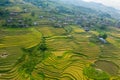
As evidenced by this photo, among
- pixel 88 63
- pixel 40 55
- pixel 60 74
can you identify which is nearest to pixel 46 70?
pixel 60 74

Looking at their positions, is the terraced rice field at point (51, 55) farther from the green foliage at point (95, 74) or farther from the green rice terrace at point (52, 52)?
the green foliage at point (95, 74)

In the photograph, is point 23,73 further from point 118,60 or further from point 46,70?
point 118,60

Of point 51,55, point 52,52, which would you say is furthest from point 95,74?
point 52,52

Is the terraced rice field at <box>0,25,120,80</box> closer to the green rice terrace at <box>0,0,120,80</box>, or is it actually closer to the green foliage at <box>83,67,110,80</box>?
the green rice terrace at <box>0,0,120,80</box>

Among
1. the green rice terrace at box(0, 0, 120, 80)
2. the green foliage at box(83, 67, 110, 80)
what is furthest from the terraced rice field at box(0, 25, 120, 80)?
the green foliage at box(83, 67, 110, 80)

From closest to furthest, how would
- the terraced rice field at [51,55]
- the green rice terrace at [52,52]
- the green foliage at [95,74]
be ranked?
the terraced rice field at [51,55] < the green rice terrace at [52,52] < the green foliage at [95,74]

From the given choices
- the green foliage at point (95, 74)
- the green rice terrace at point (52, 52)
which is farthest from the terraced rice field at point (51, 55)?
the green foliage at point (95, 74)

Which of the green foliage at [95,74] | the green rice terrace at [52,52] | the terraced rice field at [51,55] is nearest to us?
the terraced rice field at [51,55]

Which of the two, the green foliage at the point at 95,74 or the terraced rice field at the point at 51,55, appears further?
the green foliage at the point at 95,74
